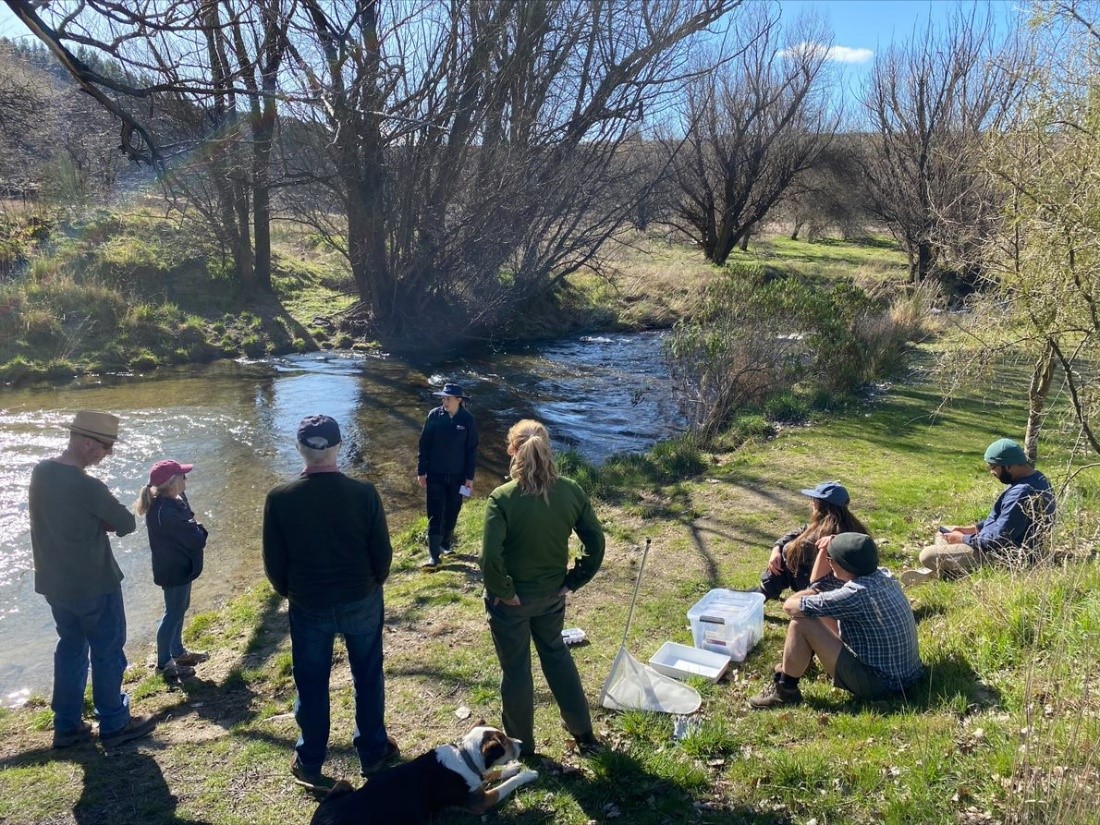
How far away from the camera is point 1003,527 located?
21.0 feet

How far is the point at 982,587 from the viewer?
18.2ft

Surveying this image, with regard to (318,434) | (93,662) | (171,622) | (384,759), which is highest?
(318,434)

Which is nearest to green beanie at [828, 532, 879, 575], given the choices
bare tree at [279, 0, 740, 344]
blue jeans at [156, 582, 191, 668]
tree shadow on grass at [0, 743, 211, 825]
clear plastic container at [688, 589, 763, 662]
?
clear plastic container at [688, 589, 763, 662]

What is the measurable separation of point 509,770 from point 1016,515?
15.1 ft

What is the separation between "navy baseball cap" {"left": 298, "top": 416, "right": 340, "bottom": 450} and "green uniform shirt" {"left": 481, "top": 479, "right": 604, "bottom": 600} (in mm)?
888

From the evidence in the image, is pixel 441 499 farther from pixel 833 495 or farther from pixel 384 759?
pixel 833 495

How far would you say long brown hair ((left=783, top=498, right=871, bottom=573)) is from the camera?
18.4ft

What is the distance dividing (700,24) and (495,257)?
810 cm

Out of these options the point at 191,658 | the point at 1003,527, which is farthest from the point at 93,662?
the point at 1003,527

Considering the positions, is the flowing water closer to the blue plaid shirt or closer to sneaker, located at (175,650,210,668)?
sneaker, located at (175,650,210,668)

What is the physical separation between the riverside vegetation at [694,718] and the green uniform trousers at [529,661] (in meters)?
0.26

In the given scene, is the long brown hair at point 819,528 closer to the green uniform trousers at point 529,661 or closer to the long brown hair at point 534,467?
the green uniform trousers at point 529,661

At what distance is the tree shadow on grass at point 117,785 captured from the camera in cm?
422

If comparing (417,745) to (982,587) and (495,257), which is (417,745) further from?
(495,257)
